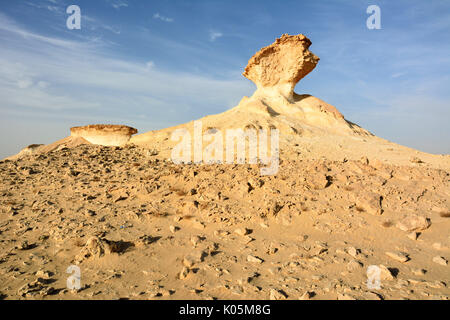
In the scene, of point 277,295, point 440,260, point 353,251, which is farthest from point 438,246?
point 277,295

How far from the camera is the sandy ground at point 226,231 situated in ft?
13.6

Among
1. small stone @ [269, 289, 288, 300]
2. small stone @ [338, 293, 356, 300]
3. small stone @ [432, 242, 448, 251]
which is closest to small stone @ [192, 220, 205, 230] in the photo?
small stone @ [269, 289, 288, 300]

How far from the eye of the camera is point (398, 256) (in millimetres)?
4914

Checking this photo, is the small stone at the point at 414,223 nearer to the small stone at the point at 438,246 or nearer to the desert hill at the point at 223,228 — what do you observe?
the desert hill at the point at 223,228

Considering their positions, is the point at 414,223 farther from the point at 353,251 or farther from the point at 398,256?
the point at 353,251

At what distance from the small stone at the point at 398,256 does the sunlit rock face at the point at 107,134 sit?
13295mm

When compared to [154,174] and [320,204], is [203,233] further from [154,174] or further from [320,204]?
[154,174]

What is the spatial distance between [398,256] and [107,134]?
1530 cm

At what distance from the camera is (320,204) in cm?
682

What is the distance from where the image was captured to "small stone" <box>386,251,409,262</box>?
486 centimetres

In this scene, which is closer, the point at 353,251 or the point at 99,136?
the point at 353,251

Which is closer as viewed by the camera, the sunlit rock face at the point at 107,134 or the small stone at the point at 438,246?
the small stone at the point at 438,246

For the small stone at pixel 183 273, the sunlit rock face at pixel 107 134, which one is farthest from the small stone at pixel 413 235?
the sunlit rock face at pixel 107 134
